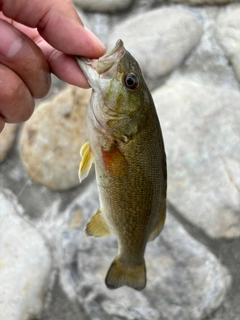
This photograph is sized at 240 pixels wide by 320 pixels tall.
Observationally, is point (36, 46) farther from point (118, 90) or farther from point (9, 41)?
point (118, 90)

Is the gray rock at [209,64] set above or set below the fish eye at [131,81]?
below

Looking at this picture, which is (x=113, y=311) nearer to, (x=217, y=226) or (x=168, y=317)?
(x=168, y=317)

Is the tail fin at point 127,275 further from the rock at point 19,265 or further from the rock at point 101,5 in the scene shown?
the rock at point 101,5

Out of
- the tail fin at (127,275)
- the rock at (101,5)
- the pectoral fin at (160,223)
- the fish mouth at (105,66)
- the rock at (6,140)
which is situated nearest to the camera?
the fish mouth at (105,66)

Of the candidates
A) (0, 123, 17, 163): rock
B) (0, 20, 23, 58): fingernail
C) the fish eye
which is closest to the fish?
the fish eye

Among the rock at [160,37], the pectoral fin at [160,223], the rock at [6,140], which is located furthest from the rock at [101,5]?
the pectoral fin at [160,223]

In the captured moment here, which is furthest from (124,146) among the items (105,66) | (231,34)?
(231,34)

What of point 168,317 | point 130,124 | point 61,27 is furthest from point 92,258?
point 61,27
